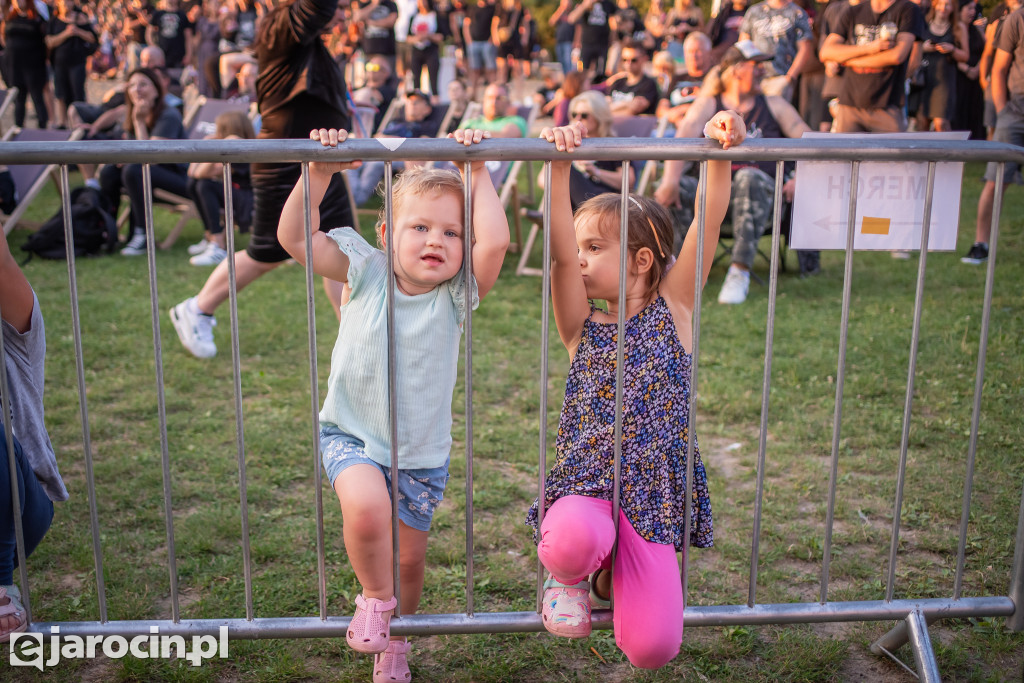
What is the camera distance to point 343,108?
5.06 meters

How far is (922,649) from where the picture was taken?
2.42 meters

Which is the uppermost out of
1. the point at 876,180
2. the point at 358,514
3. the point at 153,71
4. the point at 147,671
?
the point at 153,71

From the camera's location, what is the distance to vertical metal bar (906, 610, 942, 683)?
239 cm

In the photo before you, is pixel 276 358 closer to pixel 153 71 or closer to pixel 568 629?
pixel 568 629

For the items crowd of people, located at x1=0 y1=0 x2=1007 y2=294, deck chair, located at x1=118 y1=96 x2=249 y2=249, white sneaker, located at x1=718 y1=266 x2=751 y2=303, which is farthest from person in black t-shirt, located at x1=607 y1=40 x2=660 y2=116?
deck chair, located at x1=118 y1=96 x2=249 y2=249

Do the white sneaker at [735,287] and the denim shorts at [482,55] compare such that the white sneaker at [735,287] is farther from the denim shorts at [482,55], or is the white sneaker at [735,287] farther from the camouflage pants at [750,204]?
the denim shorts at [482,55]

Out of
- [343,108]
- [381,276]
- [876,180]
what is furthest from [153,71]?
[876,180]

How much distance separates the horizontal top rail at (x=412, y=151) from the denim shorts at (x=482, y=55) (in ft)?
55.1

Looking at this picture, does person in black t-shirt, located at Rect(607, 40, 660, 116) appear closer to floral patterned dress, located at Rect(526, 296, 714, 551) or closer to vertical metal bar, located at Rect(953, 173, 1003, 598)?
vertical metal bar, located at Rect(953, 173, 1003, 598)

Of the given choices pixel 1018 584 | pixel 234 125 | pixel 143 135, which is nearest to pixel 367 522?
pixel 1018 584

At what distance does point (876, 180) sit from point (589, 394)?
967mm

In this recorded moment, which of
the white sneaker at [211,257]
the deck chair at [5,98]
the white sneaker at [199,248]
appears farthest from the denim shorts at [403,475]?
the deck chair at [5,98]

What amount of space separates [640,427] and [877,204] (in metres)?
0.89

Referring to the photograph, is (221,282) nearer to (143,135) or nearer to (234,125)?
(234,125)
